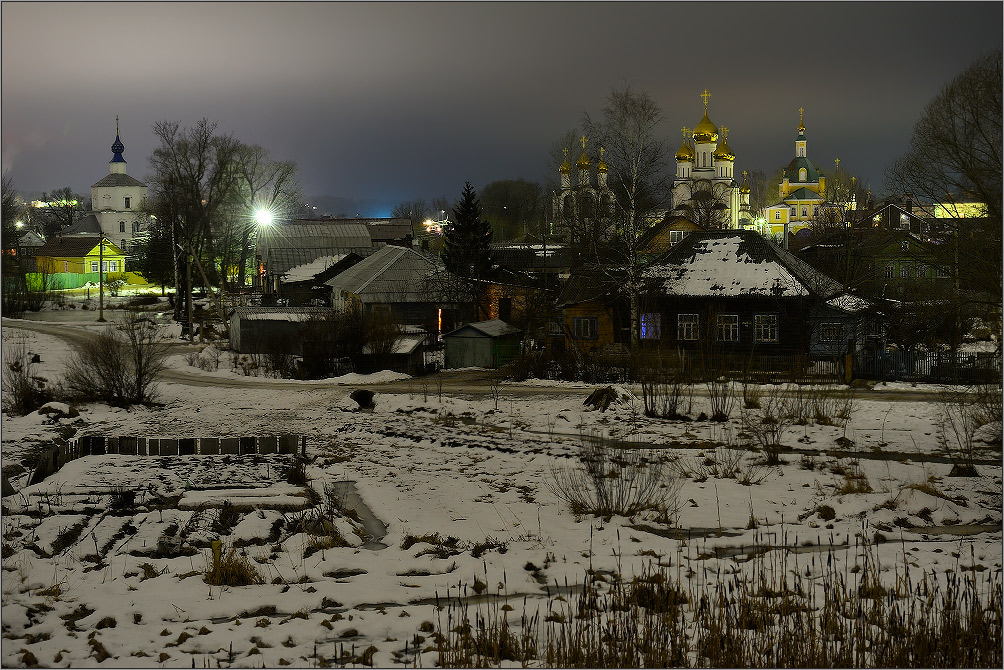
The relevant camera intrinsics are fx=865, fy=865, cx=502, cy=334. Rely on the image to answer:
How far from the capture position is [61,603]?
921 centimetres

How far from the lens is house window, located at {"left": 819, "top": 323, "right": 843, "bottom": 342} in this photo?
29.7 meters

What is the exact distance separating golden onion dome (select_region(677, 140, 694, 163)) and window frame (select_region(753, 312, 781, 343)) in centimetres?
5393

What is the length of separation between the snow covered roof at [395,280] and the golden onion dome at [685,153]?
143 ft

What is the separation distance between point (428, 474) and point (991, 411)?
34.7 feet

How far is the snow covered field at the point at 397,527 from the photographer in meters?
8.61

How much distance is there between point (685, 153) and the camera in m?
81.5

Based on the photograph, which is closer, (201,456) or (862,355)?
(201,456)

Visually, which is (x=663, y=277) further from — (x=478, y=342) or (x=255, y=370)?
(x=255, y=370)

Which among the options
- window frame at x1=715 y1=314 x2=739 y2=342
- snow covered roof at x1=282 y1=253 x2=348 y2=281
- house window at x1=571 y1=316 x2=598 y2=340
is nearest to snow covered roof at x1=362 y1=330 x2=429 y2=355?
house window at x1=571 y1=316 x2=598 y2=340

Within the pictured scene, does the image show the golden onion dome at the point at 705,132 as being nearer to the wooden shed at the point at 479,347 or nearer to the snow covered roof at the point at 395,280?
the snow covered roof at the point at 395,280

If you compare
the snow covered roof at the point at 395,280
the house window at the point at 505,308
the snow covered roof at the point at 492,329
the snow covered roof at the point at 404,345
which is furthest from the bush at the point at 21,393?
the house window at the point at 505,308

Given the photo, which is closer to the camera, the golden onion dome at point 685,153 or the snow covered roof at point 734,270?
the snow covered roof at point 734,270

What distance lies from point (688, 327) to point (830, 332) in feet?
15.9

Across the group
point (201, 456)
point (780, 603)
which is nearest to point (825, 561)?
point (780, 603)
